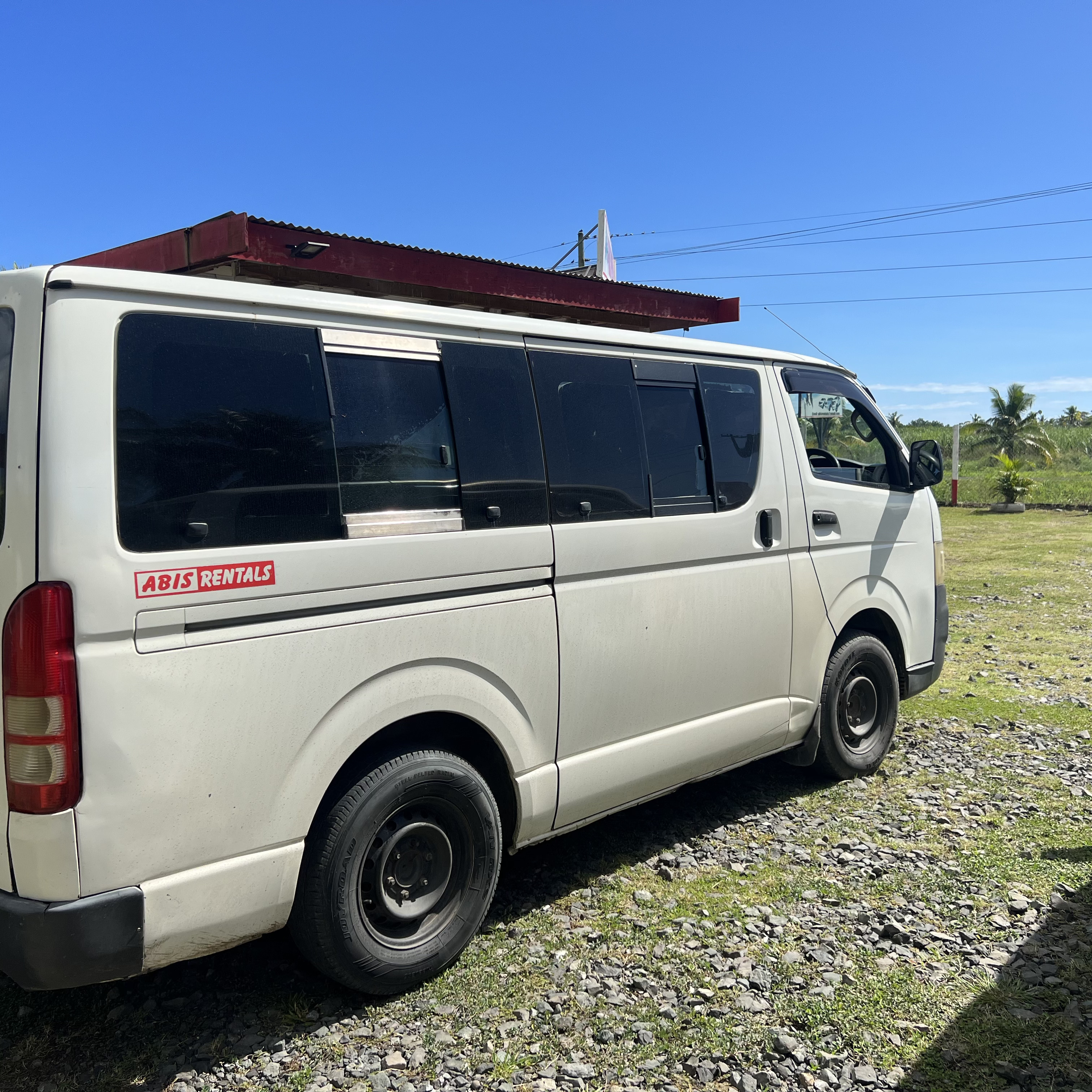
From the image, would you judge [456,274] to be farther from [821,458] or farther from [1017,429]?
[1017,429]

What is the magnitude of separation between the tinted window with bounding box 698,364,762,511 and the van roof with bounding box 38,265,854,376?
175mm

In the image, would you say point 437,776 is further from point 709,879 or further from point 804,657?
point 804,657

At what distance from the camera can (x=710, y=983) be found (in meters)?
3.60

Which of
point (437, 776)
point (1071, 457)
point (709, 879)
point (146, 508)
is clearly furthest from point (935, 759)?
point (1071, 457)

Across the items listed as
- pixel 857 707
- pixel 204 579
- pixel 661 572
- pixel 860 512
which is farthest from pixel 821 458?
pixel 204 579

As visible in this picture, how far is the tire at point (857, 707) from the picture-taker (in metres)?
5.43

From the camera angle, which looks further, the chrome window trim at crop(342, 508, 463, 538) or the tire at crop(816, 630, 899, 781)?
the tire at crop(816, 630, 899, 781)

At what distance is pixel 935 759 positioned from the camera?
617cm

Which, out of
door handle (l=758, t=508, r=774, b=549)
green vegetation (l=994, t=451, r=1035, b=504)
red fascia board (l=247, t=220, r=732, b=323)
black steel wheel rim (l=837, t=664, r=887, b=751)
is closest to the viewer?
red fascia board (l=247, t=220, r=732, b=323)

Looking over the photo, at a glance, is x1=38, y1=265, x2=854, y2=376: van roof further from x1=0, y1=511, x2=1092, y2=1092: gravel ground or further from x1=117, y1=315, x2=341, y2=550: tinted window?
x1=0, y1=511, x2=1092, y2=1092: gravel ground

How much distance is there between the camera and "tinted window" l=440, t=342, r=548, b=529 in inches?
142

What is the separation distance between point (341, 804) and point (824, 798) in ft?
10.5

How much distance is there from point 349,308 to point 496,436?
72 cm

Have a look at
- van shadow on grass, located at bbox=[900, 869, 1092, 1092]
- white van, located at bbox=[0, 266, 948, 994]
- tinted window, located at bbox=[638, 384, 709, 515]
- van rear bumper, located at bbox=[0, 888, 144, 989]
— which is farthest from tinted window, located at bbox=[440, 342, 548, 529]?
van shadow on grass, located at bbox=[900, 869, 1092, 1092]
